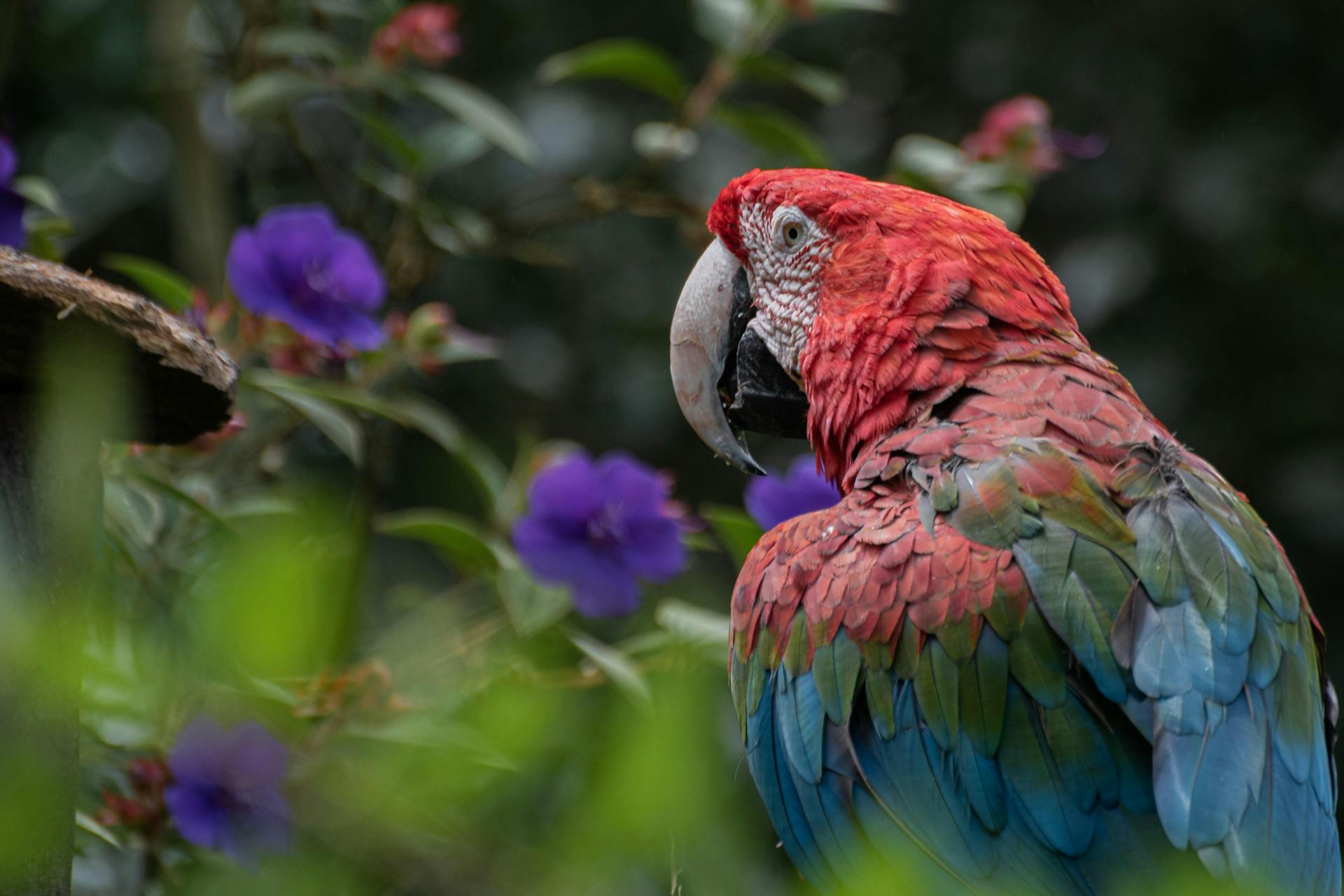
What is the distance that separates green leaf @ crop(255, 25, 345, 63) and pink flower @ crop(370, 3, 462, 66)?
47 mm

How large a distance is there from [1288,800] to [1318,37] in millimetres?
2112

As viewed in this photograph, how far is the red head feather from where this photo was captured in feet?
3.20

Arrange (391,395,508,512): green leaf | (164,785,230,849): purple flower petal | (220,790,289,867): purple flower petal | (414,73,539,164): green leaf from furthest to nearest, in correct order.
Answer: (414,73,539,164): green leaf < (391,395,508,512): green leaf < (164,785,230,849): purple flower petal < (220,790,289,867): purple flower petal

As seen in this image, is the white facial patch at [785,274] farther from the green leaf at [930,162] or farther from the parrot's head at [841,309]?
the green leaf at [930,162]

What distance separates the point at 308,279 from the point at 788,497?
1.61 ft

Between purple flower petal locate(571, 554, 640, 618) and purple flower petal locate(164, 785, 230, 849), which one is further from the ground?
purple flower petal locate(164, 785, 230, 849)

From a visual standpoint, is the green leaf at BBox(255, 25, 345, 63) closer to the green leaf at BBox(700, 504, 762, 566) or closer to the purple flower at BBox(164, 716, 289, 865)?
the green leaf at BBox(700, 504, 762, 566)

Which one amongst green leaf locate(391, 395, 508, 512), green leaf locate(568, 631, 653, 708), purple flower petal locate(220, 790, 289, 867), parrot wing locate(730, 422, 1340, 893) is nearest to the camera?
purple flower petal locate(220, 790, 289, 867)

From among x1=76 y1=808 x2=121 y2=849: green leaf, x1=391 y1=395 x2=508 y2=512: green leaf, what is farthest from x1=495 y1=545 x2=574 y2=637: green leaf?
x1=76 y1=808 x2=121 y2=849: green leaf

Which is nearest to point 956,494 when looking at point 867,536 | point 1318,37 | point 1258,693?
point 867,536

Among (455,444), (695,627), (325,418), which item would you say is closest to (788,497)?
(695,627)

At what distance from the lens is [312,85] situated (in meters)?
1.36

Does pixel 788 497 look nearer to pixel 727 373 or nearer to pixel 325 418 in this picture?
pixel 727 373

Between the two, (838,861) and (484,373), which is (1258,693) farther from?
(484,373)
